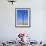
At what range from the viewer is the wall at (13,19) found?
558 cm

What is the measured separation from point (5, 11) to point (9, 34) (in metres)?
0.94

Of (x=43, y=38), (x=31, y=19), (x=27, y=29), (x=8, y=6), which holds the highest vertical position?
(x=8, y=6)

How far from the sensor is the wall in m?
5.58

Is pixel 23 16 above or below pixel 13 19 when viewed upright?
above

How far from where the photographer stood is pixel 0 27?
5.63 metres

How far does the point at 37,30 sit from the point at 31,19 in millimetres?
500

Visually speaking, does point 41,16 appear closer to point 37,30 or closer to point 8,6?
point 37,30

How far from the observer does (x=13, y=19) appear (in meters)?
5.62

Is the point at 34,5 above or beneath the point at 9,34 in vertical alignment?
above

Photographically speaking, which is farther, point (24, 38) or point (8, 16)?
point (8, 16)

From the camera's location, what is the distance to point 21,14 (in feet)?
18.3

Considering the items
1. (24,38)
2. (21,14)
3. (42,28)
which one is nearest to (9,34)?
(21,14)

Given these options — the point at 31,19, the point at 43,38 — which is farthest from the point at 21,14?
the point at 43,38

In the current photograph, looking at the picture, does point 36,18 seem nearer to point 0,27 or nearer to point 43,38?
point 43,38
